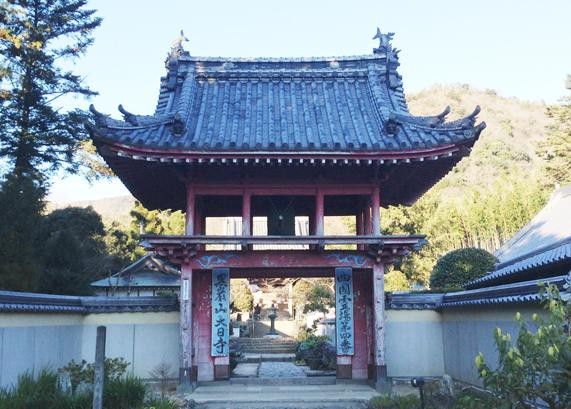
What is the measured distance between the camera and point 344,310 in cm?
1441

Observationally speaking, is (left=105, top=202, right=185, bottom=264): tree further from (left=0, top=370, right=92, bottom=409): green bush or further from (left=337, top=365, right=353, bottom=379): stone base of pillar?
(left=0, top=370, right=92, bottom=409): green bush

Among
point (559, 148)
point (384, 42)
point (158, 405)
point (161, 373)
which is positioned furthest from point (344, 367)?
point (559, 148)

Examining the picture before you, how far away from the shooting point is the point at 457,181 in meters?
87.4

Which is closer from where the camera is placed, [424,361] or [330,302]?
[424,361]

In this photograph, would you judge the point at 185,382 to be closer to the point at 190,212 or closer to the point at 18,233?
the point at 190,212

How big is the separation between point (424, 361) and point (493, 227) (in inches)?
1088

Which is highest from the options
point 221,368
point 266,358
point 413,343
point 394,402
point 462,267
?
point 462,267

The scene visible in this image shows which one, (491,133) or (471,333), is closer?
(471,333)

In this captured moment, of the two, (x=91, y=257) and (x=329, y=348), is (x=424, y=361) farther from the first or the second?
(x=91, y=257)

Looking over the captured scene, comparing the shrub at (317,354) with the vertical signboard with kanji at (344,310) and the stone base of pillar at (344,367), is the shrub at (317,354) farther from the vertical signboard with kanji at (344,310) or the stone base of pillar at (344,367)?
the vertical signboard with kanji at (344,310)

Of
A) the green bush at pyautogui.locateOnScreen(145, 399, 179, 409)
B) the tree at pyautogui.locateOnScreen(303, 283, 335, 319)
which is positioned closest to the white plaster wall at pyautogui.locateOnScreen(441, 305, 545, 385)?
the green bush at pyautogui.locateOnScreen(145, 399, 179, 409)

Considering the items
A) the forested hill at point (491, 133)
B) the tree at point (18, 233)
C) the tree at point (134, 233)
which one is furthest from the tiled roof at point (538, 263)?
the forested hill at point (491, 133)

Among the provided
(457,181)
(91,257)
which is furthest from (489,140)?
(91,257)

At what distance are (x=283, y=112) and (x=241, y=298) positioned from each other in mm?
23732
